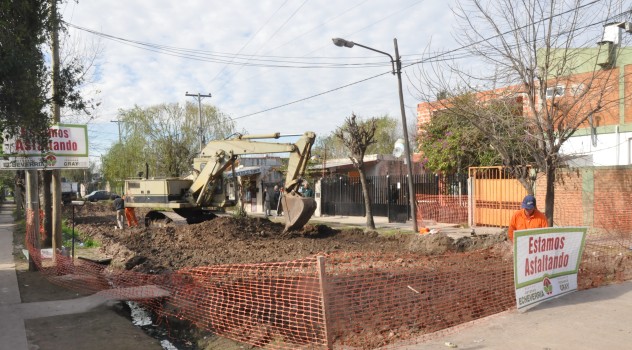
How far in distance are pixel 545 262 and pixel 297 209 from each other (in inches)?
353

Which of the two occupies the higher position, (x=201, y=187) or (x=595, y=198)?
(x=201, y=187)

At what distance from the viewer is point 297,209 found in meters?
14.4

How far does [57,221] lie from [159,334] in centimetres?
528

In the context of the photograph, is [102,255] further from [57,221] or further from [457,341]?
[457,341]

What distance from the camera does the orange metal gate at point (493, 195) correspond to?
16.7 m

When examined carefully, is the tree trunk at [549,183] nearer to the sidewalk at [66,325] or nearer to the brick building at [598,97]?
the brick building at [598,97]

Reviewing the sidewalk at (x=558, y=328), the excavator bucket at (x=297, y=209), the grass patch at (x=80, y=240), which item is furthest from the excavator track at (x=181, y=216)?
the sidewalk at (x=558, y=328)

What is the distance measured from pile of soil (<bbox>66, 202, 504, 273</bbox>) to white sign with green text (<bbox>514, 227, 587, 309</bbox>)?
4432 mm

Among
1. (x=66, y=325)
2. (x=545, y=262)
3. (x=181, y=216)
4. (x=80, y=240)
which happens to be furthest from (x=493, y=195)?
(x=66, y=325)

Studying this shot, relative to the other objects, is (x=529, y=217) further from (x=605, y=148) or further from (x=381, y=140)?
(x=381, y=140)

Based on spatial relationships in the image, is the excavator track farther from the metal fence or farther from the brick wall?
the brick wall

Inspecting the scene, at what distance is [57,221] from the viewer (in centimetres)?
1065

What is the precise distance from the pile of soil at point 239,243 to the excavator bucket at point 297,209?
0.48 meters

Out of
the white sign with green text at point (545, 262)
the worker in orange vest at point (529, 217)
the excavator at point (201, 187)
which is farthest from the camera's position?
the excavator at point (201, 187)
